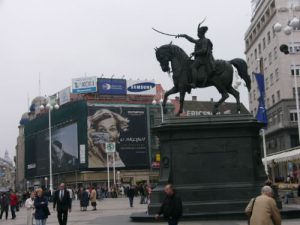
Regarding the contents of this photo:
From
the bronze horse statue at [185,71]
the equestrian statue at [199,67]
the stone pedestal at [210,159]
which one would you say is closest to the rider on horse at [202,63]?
the equestrian statue at [199,67]

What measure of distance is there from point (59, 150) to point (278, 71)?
46900mm

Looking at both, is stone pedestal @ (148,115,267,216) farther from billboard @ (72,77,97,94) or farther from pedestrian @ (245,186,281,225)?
billboard @ (72,77,97,94)

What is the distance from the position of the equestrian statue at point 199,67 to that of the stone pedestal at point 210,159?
1.65 meters

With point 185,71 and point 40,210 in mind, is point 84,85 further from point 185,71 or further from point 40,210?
point 40,210

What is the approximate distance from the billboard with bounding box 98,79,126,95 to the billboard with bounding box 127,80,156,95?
4.28 feet

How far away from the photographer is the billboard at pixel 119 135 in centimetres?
10012

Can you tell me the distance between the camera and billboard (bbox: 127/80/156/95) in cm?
11044

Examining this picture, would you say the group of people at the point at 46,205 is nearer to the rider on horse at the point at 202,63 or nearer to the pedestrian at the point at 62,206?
the pedestrian at the point at 62,206

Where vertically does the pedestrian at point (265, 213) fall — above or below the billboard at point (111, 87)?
below

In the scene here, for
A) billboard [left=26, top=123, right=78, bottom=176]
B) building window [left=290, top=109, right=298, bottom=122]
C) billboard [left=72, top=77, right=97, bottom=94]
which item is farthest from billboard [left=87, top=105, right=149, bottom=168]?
building window [left=290, top=109, right=298, bottom=122]

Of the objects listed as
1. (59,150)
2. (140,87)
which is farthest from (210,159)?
(140,87)

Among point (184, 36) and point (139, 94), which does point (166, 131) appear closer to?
point (184, 36)

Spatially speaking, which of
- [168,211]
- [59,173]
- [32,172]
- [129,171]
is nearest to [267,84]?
[129,171]

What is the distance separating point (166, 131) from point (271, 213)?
37.2 feet
